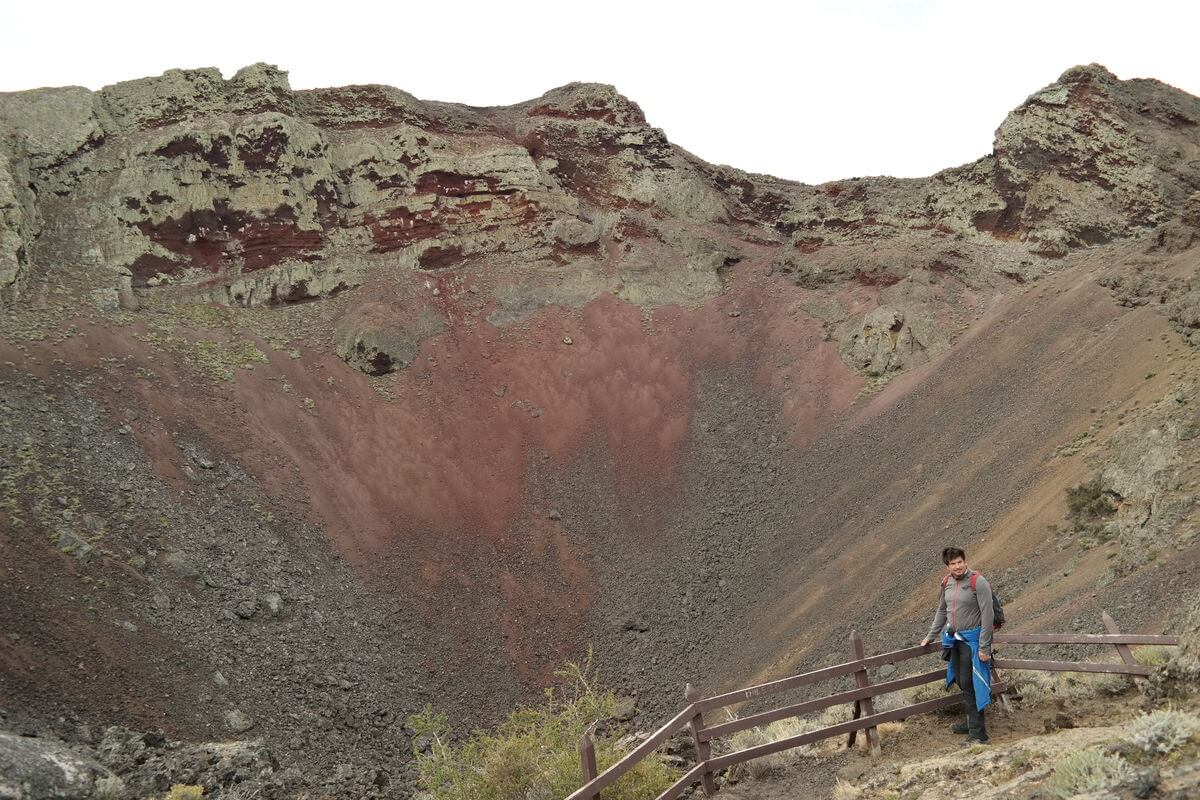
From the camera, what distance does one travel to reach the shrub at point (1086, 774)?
6.27m

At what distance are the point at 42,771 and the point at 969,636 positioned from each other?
1277 cm

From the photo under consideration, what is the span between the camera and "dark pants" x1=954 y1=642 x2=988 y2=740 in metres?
8.96

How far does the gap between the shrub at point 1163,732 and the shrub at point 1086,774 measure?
229 millimetres

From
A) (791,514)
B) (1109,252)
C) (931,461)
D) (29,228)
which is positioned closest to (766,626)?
(791,514)

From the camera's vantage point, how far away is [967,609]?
9148mm

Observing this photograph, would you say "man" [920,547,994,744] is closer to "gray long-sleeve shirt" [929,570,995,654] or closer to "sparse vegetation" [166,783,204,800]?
"gray long-sleeve shirt" [929,570,995,654]

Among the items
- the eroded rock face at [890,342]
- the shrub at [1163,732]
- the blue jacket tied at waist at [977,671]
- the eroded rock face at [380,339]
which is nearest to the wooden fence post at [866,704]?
the blue jacket tied at waist at [977,671]

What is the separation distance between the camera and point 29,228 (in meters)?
29.1

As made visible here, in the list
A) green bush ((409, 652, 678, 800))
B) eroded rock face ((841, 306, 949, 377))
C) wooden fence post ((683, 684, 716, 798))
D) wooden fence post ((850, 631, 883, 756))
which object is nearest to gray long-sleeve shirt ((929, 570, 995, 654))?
wooden fence post ((850, 631, 883, 756))

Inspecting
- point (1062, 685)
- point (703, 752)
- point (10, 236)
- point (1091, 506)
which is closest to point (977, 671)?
point (1062, 685)

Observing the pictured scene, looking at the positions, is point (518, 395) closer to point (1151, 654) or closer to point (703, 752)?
point (703, 752)

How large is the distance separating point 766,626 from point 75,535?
16.4 metres

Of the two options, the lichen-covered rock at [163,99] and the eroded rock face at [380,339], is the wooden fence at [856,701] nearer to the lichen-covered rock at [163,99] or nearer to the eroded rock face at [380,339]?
the eroded rock face at [380,339]

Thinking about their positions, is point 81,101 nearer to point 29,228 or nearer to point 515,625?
point 29,228
